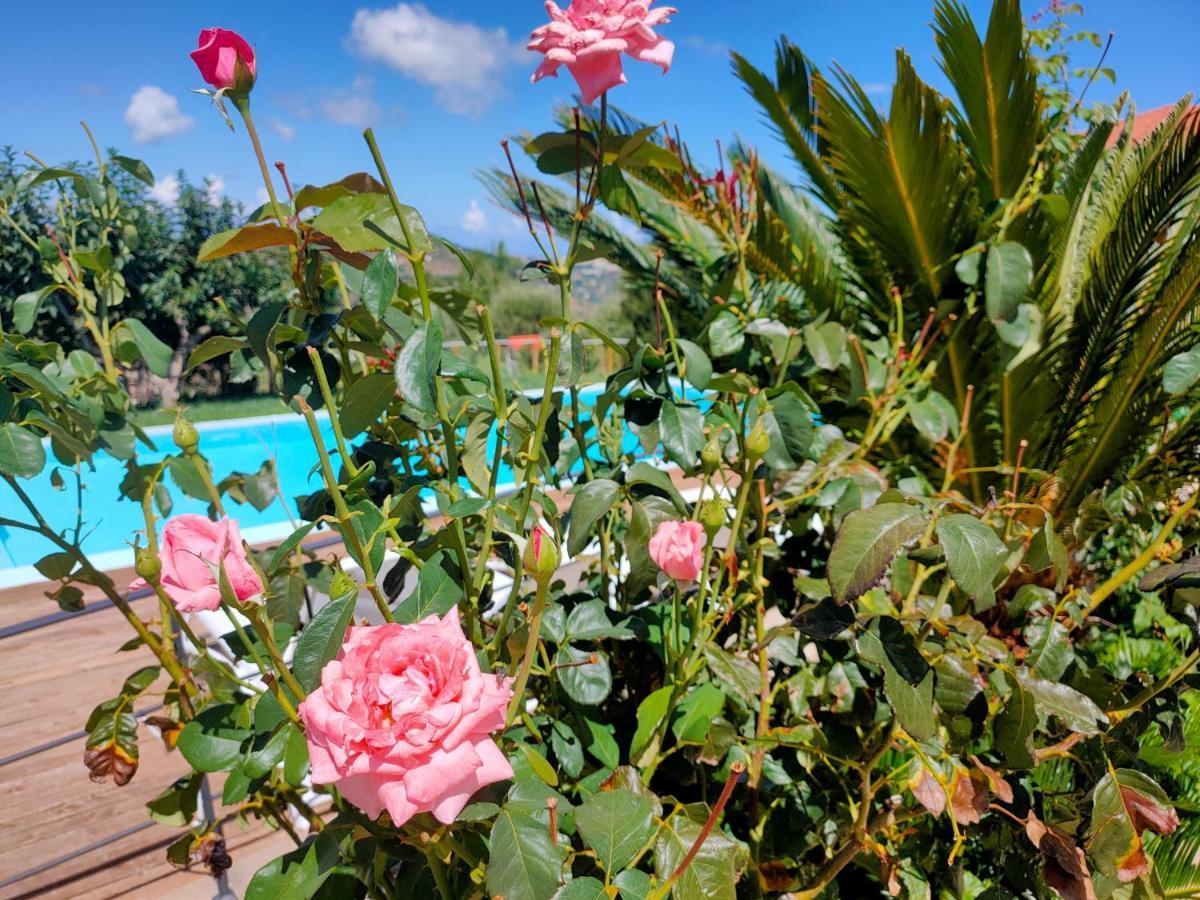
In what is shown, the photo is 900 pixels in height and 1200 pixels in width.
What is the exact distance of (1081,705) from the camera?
0.77 meters

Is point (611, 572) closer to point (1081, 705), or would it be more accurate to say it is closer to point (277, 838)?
point (1081, 705)

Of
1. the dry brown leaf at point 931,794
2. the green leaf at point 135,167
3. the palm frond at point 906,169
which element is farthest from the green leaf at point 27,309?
the palm frond at point 906,169

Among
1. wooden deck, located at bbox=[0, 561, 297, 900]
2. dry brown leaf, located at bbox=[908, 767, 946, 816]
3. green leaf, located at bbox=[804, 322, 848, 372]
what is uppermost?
green leaf, located at bbox=[804, 322, 848, 372]

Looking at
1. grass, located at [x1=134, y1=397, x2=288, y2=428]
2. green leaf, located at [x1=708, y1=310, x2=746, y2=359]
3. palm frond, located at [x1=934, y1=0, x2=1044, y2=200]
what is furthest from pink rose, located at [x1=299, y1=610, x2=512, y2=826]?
grass, located at [x1=134, y1=397, x2=288, y2=428]

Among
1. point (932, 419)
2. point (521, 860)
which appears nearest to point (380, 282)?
point (521, 860)

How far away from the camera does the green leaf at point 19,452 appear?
29.0 inches

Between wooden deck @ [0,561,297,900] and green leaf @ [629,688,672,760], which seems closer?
green leaf @ [629,688,672,760]

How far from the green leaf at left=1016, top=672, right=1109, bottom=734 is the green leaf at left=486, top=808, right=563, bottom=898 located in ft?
1.63

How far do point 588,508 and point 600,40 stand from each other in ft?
1.37

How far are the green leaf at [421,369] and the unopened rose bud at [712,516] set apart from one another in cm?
27

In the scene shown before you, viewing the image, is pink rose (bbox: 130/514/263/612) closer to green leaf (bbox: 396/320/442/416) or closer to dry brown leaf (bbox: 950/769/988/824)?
green leaf (bbox: 396/320/442/416)

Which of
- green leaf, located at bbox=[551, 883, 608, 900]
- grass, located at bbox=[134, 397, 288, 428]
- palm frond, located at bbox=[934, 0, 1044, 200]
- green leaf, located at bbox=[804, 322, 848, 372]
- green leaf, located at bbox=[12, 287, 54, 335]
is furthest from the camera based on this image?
grass, located at bbox=[134, 397, 288, 428]

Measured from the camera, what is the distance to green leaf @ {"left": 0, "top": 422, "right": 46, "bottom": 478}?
735mm

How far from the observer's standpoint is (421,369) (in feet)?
1.97
